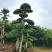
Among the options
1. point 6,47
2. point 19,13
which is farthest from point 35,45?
point 19,13

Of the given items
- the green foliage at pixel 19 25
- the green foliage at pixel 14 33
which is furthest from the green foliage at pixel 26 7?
the green foliage at pixel 14 33

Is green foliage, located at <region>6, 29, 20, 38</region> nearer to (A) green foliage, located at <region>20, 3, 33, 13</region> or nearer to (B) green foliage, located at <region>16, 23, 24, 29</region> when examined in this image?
(B) green foliage, located at <region>16, 23, 24, 29</region>

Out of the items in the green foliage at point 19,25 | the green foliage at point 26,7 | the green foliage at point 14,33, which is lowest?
the green foliage at point 14,33

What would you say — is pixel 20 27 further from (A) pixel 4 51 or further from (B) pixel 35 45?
(B) pixel 35 45

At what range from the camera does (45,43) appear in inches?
1593

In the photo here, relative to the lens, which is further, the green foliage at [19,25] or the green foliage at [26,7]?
the green foliage at [26,7]

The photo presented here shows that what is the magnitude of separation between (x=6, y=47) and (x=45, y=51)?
674 centimetres

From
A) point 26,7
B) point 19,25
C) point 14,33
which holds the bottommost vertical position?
point 14,33

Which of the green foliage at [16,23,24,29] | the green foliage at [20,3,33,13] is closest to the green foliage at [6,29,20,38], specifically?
the green foliage at [16,23,24,29]

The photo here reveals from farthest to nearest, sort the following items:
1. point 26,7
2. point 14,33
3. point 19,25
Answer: point 26,7, point 14,33, point 19,25

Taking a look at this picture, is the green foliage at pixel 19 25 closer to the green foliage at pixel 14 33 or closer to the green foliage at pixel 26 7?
the green foliage at pixel 14 33

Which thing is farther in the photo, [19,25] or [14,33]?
[14,33]

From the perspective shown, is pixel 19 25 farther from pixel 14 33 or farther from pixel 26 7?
pixel 26 7

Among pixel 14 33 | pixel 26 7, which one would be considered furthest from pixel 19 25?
pixel 26 7
